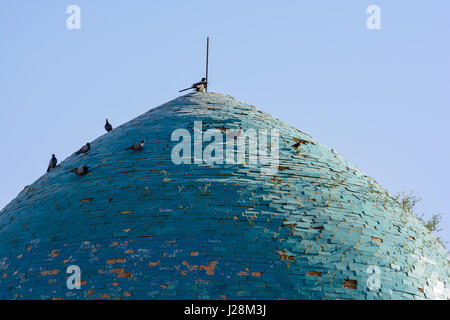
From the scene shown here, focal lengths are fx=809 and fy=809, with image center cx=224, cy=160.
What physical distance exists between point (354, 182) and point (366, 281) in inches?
90.1

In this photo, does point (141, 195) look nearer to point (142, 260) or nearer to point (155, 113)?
point (142, 260)

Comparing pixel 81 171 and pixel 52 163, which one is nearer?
pixel 81 171

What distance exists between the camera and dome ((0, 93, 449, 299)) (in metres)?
10.2

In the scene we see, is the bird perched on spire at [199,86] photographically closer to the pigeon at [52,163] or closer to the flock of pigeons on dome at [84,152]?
the flock of pigeons on dome at [84,152]

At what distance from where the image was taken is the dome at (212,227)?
33.5 feet

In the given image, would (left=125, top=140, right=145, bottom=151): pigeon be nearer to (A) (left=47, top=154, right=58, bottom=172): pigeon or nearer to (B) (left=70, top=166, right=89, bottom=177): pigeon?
(B) (left=70, top=166, right=89, bottom=177): pigeon

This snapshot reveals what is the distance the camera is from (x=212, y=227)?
35.1 feet

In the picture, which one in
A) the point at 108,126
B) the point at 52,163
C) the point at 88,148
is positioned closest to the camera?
the point at 88,148

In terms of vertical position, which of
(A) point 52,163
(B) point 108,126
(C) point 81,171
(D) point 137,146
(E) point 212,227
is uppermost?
(B) point 108,126

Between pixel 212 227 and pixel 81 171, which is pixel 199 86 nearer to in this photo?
pixel 81 171

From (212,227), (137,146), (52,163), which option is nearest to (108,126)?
(52,163)

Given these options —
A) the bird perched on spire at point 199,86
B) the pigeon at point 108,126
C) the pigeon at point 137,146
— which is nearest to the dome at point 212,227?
the pigeon at point 137,146
